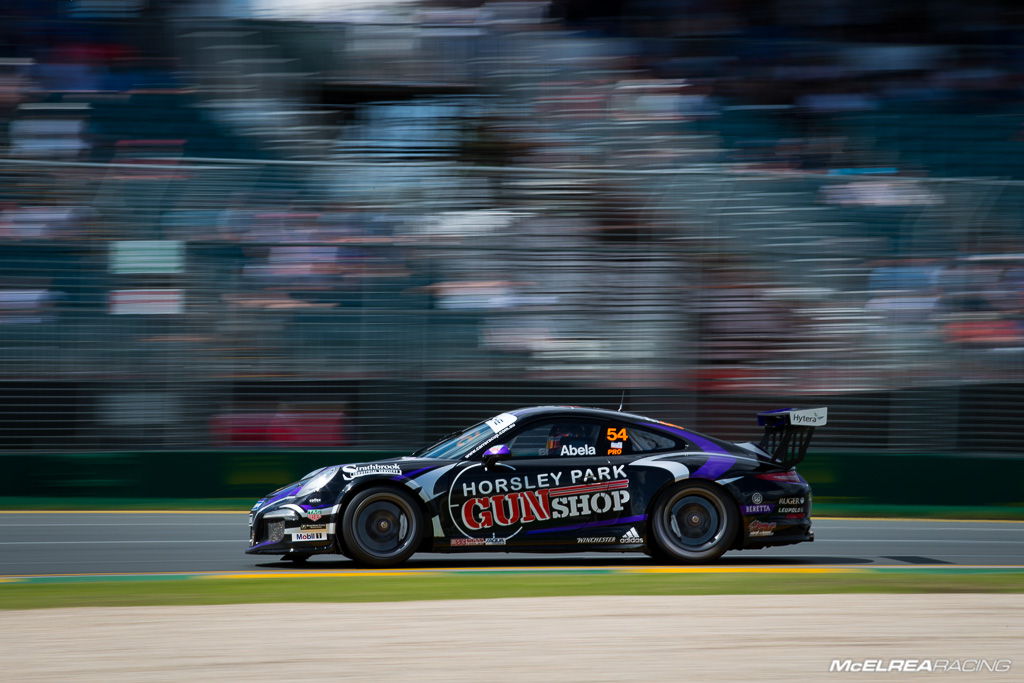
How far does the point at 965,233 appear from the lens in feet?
47.8

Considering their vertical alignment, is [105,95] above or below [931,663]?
above

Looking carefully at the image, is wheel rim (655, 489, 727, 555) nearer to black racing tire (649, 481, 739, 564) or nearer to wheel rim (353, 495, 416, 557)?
black racing tire (649, 481, 739, 564)

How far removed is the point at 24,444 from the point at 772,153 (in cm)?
1025

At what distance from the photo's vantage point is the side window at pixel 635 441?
31.0ft

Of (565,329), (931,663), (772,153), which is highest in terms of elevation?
(772,153)

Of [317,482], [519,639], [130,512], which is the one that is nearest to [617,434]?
[317,482]

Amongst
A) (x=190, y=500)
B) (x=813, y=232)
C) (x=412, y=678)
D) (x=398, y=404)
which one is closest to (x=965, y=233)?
(x=813, y=232)

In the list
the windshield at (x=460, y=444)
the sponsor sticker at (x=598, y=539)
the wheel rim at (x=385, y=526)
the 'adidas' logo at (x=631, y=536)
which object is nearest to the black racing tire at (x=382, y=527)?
the wheel rim at (x=385, y=526)

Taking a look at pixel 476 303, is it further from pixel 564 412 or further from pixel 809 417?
pixel 809 417

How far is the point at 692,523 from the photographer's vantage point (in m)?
9.44

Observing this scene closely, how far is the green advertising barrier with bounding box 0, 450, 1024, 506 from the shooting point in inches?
547

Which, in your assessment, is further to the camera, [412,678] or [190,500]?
[190,500]

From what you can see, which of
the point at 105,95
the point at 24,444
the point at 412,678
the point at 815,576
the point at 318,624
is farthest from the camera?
the point at 105,95

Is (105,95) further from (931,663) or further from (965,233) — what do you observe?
(931,663)
